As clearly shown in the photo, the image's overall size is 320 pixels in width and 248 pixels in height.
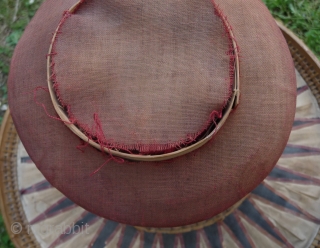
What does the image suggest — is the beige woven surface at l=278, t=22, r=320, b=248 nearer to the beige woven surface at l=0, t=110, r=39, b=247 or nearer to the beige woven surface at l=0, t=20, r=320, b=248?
the beige woven surface at l=0, t=20, r=320, b=248

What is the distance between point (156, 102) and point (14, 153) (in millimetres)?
994

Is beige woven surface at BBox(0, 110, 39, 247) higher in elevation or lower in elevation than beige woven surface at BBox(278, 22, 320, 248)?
lower

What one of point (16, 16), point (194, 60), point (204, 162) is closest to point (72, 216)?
point (204, 162)

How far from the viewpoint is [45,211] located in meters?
1.47

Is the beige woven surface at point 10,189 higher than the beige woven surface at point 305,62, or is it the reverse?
the beige woven surface at point 305,62

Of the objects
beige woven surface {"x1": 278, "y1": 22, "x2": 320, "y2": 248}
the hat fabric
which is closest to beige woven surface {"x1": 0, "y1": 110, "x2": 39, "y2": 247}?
the hat fabric

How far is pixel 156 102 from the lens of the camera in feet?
2.60

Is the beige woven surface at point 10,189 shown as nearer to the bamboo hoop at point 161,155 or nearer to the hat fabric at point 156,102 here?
the hat fabric at point 156,102

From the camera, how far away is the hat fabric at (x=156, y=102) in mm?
788

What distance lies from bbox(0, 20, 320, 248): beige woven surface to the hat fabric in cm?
67

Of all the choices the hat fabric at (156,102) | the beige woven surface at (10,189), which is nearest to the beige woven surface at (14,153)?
the beige woven surface at (10,189)

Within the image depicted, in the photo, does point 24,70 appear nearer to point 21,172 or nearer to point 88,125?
point 88,125

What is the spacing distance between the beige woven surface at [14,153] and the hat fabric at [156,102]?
67cm

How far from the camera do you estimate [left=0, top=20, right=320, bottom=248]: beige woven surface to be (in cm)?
143
